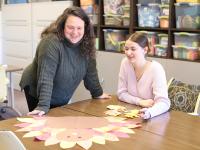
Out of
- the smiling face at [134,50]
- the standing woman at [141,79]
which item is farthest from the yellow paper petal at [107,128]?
the smiling face at [134,50]

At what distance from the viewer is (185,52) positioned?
3393 mm

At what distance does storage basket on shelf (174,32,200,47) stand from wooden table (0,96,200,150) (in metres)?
1.46

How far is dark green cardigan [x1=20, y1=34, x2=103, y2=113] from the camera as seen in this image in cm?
202

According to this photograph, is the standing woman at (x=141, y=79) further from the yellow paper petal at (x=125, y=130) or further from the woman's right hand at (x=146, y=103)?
the yellow paper petal at (x=125, y=130)

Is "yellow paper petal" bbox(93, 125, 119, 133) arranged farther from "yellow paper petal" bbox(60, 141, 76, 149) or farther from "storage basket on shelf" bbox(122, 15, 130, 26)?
"storage basket on shelf" bbox(122, 15, 130, 26)

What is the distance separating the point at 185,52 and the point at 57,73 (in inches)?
67.5

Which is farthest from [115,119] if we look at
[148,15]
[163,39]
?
[148,15]

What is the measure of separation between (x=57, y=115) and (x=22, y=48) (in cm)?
380

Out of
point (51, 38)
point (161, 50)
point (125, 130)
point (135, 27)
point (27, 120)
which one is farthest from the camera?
point (135, 27)

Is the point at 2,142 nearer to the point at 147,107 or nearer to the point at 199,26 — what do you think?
the point at 147,107

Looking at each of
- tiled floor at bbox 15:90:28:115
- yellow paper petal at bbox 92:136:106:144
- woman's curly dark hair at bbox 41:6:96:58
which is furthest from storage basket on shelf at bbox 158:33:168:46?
yellow paper petal at bbox 92:136:106:144

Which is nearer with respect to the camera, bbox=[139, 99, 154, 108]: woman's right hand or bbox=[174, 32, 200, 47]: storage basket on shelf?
bbox=[139, 99, 154, 108]: woman's right hand

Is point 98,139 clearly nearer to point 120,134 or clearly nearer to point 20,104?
point 120,134

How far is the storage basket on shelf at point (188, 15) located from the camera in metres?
3.23
